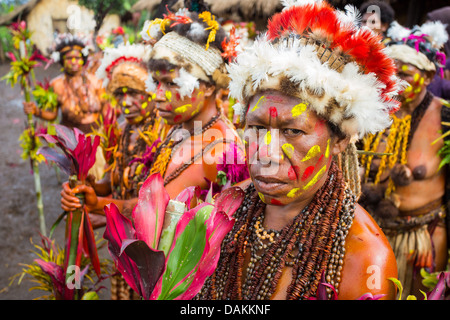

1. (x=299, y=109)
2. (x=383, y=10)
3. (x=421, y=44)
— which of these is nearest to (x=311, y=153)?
(x=299, y=109)

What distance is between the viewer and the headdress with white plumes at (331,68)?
1.45 metres

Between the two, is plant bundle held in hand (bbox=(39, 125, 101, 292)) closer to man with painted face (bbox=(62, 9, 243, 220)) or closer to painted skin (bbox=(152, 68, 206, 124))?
man with painted face (bbox=(62, 9, 243, 220))

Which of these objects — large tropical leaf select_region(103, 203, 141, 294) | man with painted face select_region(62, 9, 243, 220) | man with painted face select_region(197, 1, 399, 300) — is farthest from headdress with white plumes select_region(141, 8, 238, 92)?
large tropical leaf select_region(103, 203, 141, 294)

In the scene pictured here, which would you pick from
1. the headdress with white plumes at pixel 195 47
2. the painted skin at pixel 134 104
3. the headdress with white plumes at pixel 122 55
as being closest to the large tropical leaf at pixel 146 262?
the headdress with white plumes at pixel 195 47

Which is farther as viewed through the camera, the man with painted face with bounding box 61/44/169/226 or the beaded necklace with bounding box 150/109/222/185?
the man with painted face with bounding box 61/44/169/226

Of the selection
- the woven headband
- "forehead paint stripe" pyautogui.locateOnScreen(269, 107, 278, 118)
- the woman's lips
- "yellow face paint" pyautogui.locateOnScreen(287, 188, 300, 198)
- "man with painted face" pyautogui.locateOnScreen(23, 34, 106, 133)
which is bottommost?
"man with painted face" pyautogui.locateOnScreen(23, 34, 106, 133)

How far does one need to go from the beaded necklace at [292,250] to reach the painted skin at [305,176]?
43mm

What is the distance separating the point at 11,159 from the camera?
379 inches

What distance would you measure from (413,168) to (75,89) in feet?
17.6

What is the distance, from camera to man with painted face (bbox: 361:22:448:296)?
3.20 metres

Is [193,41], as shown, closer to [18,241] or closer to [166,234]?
[166,234]

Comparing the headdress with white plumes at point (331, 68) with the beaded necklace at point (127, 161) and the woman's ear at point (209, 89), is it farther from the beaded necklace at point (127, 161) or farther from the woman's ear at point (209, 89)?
the beaded necklace at point (127, 161)

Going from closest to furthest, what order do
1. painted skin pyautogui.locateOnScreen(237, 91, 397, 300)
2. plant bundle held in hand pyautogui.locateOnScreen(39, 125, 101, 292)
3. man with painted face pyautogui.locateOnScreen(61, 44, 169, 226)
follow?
painted skin pyautogui.locateOnScreen(237, 91, 397, 300)
plant bundle held in hand pyautogui.locateOnScreen(39, 125, 101, 292)
man with painted face pyautogui.locateOnScreen(61, 44, 169, 226)

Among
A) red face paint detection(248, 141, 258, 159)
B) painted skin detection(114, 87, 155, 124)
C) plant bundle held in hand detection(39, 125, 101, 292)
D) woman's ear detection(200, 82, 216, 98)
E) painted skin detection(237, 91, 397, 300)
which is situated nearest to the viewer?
painted skin detection(237, 91, 397, 300)
